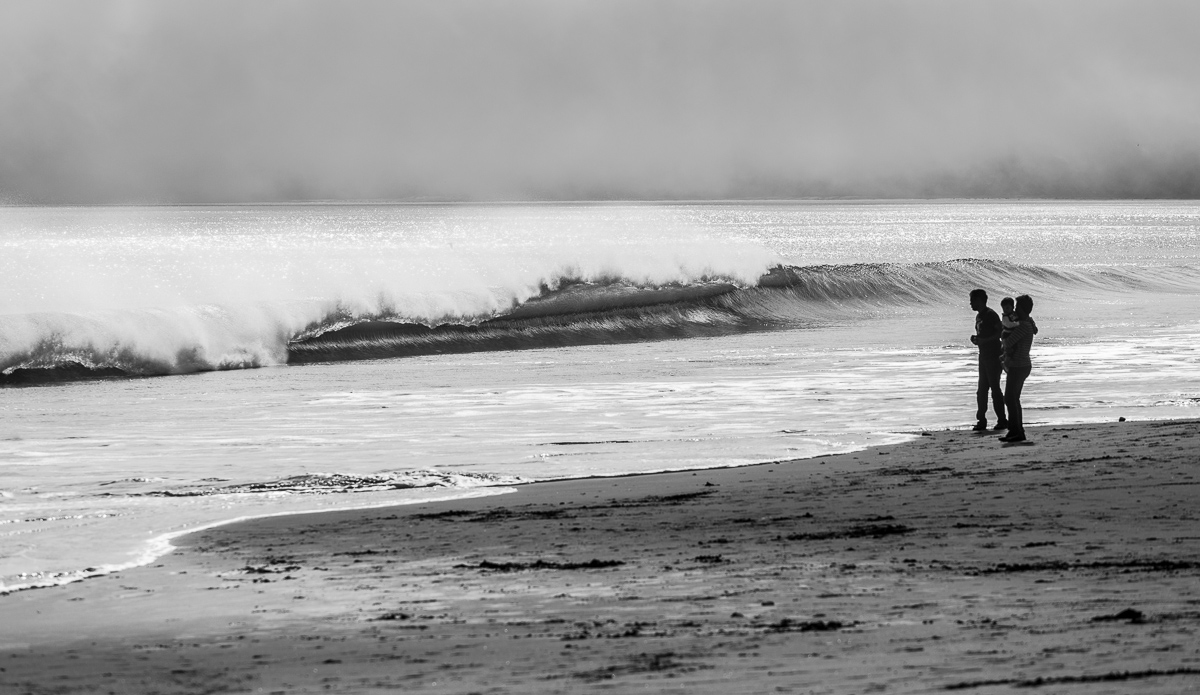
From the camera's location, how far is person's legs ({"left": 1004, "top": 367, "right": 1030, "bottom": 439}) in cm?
1131

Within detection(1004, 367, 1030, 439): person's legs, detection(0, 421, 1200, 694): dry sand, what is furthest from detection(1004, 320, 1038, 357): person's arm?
detection(0, 421, 1200, 694): dry sand

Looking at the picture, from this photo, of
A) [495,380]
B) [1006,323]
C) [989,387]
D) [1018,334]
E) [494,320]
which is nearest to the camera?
[1018,334]

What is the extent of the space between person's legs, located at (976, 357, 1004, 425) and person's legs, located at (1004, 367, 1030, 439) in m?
0.37

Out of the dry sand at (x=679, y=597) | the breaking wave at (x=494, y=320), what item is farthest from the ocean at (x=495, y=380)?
the dry sand at (x=679, y=597)

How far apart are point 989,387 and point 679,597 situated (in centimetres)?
720

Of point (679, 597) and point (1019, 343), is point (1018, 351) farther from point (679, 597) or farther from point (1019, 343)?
point (679, 597)

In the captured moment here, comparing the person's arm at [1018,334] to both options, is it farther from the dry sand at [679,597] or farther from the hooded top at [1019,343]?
the dry sand at [679,597]

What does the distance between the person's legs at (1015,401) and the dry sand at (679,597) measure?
193 centimetres

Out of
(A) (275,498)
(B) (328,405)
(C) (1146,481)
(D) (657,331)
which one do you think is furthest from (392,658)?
(D) (657,331)

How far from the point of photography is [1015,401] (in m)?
11.4

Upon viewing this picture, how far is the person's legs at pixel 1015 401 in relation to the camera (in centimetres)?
1131

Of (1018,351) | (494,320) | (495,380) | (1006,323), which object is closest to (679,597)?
(1018,351)

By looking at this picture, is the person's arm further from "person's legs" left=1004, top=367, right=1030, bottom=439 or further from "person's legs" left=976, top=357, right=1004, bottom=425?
"person's legs" left=976, top=357, right=1004, bottom=425

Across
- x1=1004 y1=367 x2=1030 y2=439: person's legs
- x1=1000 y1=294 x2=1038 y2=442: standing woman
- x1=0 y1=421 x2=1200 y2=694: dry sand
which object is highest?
x1=1000 y1=294 x2=1038 y2=442: standing woman
